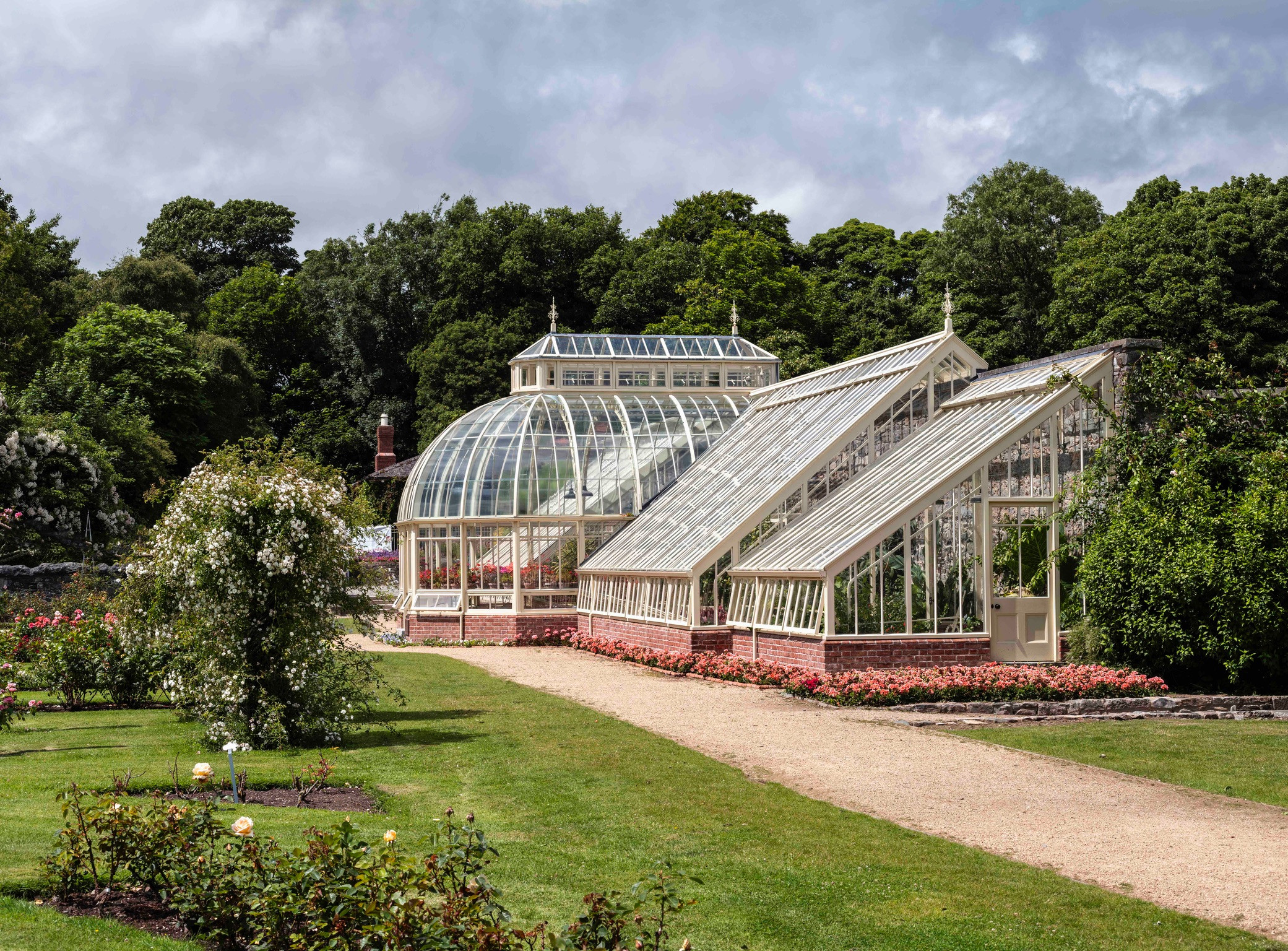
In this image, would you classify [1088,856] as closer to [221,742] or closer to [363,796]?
[363,796]

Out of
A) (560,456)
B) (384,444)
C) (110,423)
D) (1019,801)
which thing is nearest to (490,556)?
(560,456)

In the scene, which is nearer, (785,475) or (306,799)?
(306,799)

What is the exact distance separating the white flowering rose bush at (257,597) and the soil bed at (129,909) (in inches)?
→ 216

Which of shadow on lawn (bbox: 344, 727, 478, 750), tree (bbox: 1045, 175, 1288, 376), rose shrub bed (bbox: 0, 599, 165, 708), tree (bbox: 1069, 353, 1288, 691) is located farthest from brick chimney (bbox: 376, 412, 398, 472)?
shadow on lawn (bbox: 344, 727, 478, 750)

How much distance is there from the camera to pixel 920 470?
2053 centimetres

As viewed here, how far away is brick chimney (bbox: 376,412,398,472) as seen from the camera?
2140 inches

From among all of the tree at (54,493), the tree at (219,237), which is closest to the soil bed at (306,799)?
the tree at (54,493)

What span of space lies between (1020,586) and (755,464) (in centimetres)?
760

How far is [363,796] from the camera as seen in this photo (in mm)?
10477

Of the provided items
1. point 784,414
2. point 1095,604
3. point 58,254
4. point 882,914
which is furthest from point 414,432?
point 882,914

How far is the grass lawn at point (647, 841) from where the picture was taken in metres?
6.91

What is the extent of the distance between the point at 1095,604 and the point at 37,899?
14229 mm

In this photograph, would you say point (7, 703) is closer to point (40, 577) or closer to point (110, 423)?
point (40, 577)

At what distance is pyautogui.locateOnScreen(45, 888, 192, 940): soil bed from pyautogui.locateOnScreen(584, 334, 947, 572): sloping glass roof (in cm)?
1547
